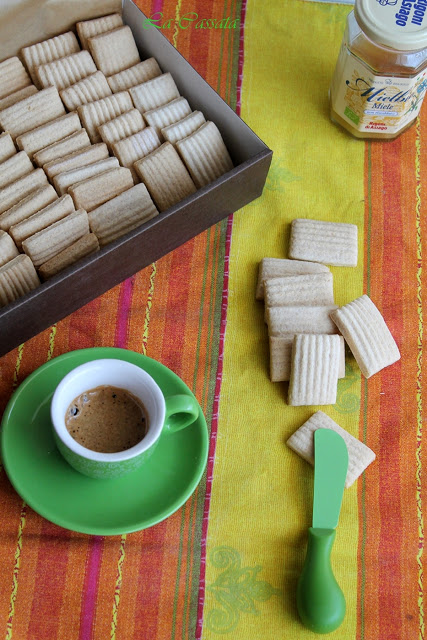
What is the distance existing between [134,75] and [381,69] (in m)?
0.37

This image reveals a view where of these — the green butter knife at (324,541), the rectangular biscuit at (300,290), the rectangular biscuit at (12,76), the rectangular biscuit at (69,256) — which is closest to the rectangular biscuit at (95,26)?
the rectangular biscuit at (12,76)

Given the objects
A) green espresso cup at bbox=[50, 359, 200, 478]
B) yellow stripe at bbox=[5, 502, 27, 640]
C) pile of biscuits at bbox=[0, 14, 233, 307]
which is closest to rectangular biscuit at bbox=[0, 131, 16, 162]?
pile of biscuits at bbox=[0, 14, 233, 307]

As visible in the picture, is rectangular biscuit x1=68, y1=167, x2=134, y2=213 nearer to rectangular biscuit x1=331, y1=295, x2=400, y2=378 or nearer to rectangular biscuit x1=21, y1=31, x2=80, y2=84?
rectangular biscuit x1=21, y1=31, x2=80, y2=84

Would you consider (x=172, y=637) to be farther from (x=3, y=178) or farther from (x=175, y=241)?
(x=3, y=178)

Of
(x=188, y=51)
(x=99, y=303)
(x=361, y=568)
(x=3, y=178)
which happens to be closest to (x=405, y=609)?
(x=361, y=568)

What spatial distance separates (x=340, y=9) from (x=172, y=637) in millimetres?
1036

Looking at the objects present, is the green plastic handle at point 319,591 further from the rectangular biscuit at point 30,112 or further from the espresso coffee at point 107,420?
the rectangular biscuit at point 30,112

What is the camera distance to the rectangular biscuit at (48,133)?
104 cm

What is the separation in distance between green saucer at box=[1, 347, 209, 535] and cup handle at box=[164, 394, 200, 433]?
3cm

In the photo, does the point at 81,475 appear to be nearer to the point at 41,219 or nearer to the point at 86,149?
the point at 41,219

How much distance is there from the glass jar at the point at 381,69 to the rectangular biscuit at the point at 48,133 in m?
0.41

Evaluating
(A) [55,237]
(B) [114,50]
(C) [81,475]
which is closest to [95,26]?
(B) [114,50]

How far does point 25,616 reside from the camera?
0.88 m

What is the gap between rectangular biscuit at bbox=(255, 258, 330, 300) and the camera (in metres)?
1.06
